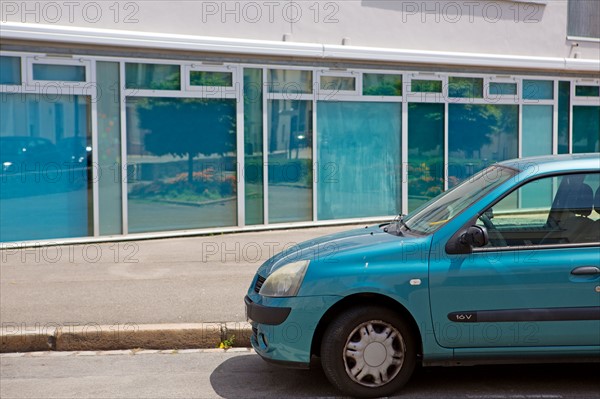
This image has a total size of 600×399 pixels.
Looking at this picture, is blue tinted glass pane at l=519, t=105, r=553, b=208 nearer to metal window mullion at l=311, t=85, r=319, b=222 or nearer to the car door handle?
metal window mullion at l=311, t=85, r=319, b=222

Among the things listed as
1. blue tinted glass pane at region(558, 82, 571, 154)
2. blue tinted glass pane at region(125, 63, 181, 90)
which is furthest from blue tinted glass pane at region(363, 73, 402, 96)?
blue tinted glass pane at region(558, 82, 571, 154)

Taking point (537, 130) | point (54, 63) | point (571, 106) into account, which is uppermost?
point (54, 63)

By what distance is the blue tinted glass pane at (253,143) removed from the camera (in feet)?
41.8

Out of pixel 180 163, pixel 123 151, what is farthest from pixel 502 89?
pixel 123 151

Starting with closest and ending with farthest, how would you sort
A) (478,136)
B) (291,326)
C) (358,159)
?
(291,326) → (358,159) → (478,136)

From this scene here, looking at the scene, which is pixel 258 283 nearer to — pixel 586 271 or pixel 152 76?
pixel 586 271

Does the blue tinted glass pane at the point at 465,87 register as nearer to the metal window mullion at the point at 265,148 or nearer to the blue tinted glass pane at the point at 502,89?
the blue tinted glass pane at the point at 502,89

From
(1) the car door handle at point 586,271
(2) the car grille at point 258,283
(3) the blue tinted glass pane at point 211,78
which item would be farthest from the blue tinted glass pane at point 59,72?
(1) the car door handle at point 586,271

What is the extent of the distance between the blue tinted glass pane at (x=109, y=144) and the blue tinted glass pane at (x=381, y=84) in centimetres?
408

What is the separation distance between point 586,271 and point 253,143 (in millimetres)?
7954

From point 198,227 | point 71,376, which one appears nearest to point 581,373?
point 71,376

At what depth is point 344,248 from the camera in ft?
18.9

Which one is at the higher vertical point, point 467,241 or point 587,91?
point 587,91

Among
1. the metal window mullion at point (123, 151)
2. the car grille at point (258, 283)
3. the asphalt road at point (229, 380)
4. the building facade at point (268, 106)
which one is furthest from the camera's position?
the metal window mullion at point (123, 151)
